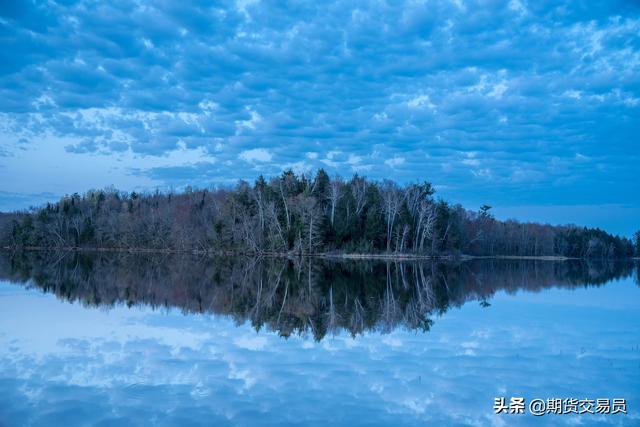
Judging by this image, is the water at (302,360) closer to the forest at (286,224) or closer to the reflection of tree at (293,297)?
the reflection of tree at (293,297)

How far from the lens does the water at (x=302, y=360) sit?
27.0ft

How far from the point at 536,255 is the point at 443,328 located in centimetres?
11730

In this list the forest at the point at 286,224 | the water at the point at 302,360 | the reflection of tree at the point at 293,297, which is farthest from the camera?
the forest at the point at 286,224

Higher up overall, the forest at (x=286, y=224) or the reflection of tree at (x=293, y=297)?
the forest at (x=286, y=224)

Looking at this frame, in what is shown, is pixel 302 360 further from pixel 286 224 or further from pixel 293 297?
pixel 286 224

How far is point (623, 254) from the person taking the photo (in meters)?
154

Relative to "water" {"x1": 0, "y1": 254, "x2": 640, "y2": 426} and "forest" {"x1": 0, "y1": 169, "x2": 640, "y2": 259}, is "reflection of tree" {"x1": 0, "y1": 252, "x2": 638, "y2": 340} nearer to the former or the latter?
"water" {"x1": 0, "y1": 254, "x2": 640, "y2": 426}

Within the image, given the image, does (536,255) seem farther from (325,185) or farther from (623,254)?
(325,185)

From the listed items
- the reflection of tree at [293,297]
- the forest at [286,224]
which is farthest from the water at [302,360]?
the forest at [286,224]

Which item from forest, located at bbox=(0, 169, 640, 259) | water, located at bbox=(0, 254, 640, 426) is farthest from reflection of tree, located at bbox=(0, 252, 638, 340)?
forest, located at bbox=(0, 169, 640, 259)

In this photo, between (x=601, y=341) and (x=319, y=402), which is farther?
(x=601, y=341)

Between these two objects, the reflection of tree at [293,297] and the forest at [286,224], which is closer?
the reflection of tree at [293,297]

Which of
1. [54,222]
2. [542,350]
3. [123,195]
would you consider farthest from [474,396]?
[123,195]

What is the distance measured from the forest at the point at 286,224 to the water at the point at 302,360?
5115cm
